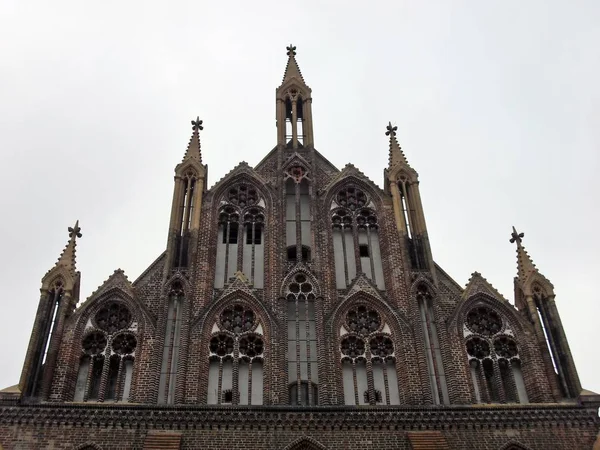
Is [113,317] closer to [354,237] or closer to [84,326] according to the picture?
[84,326]

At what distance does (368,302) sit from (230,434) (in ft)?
21.5

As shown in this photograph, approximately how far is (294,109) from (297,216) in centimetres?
625

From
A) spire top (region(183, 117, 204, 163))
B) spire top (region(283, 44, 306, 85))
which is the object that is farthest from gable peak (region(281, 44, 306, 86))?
spire top (region(183, 117, 204, 163))

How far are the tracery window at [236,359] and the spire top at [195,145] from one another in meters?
7.07

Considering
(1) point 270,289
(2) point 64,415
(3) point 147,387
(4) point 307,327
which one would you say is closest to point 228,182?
(1) point 270,289

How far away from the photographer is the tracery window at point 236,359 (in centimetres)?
2055

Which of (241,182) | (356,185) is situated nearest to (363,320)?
(356,185)

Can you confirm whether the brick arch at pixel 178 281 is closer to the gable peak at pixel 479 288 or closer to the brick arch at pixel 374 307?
the brick arch at pixel 374 307

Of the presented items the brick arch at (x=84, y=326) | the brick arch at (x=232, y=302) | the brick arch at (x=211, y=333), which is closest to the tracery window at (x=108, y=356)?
the brick arch at (x=84, y=326)

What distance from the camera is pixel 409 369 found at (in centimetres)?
2103

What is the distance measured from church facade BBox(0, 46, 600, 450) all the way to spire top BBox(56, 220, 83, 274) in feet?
0.22

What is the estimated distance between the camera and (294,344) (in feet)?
71.6

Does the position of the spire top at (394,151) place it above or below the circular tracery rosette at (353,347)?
above

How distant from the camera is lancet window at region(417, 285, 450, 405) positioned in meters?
20.7
